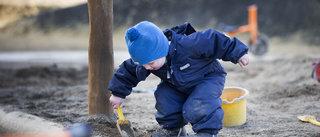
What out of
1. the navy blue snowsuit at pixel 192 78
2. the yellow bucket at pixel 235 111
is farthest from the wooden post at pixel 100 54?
the yellow bucket at pixel 235 111

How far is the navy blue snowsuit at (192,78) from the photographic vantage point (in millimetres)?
2123

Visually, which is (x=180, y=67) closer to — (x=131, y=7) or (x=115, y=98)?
(x=115, y=98)

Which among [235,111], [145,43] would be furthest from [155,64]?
[235,111]

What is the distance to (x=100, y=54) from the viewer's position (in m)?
2.54

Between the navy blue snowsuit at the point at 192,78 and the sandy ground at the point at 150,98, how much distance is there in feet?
1.17

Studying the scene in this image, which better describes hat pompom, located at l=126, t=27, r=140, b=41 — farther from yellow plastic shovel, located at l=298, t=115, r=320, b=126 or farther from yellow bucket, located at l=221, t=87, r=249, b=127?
yellow plastic shovel, located at l=298, t=115, r=320, b=126

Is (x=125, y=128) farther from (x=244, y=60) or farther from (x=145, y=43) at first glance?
(x=244, y=60)

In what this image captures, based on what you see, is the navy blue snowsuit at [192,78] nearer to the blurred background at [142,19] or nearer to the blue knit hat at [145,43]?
the blue knit hat at [145,43]

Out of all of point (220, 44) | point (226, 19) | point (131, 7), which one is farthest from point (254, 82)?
point (131, 7)

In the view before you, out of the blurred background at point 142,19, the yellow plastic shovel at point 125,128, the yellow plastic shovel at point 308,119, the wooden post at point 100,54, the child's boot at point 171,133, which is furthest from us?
the blurred background at point 142,19

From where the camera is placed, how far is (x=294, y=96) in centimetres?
349

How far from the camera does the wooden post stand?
8.22 feet

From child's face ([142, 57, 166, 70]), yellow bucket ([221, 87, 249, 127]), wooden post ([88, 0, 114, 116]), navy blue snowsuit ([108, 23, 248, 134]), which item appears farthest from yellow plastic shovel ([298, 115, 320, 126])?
wooden post ([88, 0, 114, 116])

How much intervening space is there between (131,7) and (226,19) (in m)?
3.41
